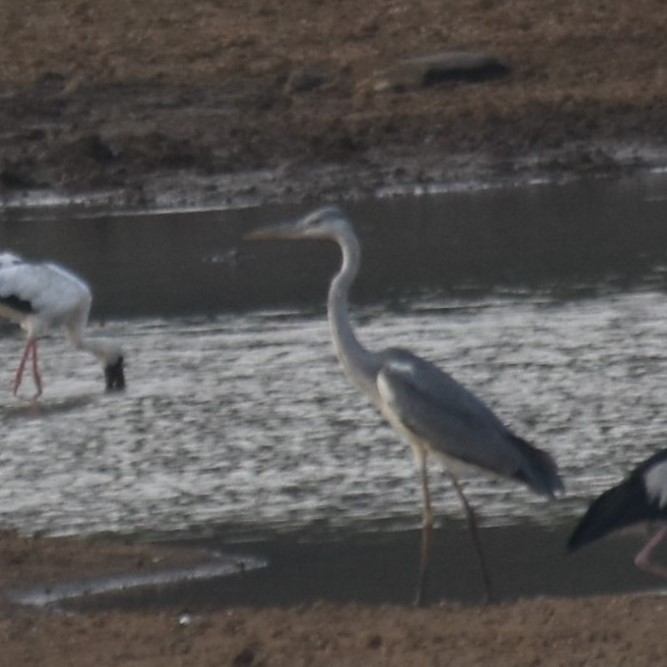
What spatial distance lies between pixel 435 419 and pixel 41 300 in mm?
6764

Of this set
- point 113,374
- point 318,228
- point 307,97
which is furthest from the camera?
point 307,97

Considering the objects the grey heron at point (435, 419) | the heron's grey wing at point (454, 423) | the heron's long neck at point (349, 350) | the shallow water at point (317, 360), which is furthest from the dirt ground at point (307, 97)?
the heron's grey wing at point (454, 423)

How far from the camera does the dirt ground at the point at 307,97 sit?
22266 millimetres

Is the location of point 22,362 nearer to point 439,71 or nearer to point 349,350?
point 349,350

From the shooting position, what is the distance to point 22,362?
567 inches

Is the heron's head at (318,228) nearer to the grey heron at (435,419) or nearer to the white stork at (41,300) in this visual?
the grey heron at (435,419)

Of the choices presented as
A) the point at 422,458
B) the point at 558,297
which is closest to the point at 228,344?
the point at 558,297

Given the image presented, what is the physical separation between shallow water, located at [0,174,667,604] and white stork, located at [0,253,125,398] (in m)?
0.28

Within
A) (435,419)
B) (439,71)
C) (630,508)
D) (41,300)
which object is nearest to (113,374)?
(41,300)

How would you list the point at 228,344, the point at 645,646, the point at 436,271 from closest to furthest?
1. the point at 645,646
2. the point at 228,344
3. the point at 436,271

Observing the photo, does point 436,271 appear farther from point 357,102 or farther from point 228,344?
point 357,102

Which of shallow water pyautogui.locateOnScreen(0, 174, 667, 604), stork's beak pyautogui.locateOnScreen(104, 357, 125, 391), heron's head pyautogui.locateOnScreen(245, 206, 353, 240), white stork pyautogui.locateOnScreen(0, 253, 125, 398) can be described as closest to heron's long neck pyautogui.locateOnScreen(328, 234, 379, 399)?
heron's head pyautogui.locateOnScreen(245, 206, 353, 240)

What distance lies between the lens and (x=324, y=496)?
34.1 feet

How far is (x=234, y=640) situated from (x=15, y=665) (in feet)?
2.14
